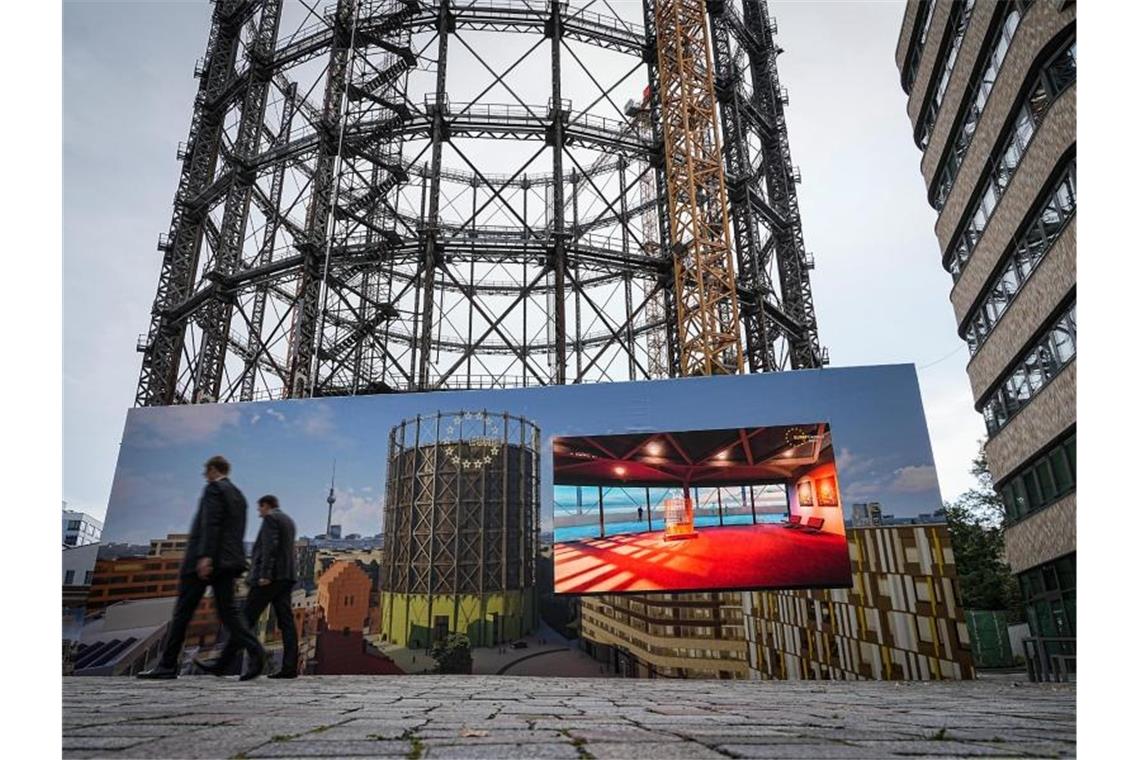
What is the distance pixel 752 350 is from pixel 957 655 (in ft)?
52.1

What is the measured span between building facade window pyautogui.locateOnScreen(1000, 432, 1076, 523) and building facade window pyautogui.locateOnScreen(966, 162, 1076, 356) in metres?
4.17

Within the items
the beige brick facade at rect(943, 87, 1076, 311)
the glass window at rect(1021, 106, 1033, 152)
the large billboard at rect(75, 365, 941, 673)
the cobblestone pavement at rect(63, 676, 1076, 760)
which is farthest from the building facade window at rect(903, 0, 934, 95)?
the cobblestone pavement at rect(63, 676, 1076, 760)

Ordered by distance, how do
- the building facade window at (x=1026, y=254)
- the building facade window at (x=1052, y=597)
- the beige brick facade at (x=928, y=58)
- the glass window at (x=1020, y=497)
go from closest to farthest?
1. the building facade window at (x=1026, y=254)
2. the building facade window at (x=1052, y=597)
3. the glass window at (x=1020, y=497)
4. the beige brick facade at (x=928, y=58)

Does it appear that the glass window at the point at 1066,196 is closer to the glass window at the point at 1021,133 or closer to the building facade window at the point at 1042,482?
the glass window at the point at 1021,133

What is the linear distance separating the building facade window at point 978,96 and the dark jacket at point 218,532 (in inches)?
750

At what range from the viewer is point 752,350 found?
24203 millimetres

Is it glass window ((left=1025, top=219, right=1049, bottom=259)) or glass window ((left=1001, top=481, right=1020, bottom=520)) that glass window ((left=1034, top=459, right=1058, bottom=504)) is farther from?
glass window ((left=1025, top=219, right=1049, bottom=259))

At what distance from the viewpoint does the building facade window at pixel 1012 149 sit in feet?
47.5

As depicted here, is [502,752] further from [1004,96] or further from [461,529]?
[1004,96]

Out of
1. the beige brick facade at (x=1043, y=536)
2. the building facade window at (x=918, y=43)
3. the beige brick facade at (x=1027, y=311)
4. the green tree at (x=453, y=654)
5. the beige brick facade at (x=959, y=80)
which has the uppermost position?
the building facade window at (x=918, y=43)

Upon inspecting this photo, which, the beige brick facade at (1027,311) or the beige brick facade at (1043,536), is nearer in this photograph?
the beige brick facade at (1027,311)

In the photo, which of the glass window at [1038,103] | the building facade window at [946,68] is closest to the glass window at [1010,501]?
the glass window at [1038,103]

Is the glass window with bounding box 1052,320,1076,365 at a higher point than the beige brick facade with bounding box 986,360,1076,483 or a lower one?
higher

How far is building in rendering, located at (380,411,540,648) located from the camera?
33.8 feet
